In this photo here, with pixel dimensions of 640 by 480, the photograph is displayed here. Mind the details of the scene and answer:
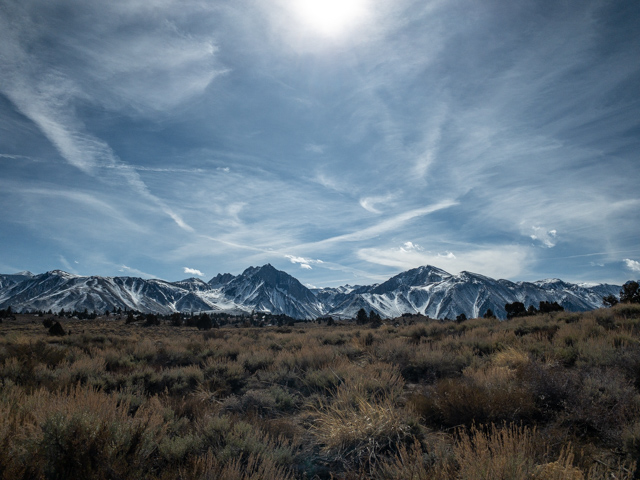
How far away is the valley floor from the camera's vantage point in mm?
3105

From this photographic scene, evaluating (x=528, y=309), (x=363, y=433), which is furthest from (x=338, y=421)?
(x=528, y=309)

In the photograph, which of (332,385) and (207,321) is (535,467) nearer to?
(332,385)

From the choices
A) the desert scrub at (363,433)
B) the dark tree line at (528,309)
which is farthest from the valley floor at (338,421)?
the dark tree line at (528,309)

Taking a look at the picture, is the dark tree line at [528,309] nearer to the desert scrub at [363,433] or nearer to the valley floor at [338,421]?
the valley floor at [338,421]

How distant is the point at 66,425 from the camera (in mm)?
3227

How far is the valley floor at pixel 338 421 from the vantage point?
3105 millimetres

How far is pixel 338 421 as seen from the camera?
5.29 meters

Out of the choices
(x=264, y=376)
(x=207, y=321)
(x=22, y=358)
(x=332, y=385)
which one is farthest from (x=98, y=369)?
(x=207, y=321)

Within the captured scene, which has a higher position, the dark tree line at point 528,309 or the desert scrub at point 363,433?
the dark tree line at point 528,309

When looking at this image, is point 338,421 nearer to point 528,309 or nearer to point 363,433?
point 363,433

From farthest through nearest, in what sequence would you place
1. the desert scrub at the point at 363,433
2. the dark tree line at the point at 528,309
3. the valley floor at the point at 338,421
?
the dark tree line at the point at 528,309, the desert scrub at the point at 363,433, the valley floor at the point at 338,421

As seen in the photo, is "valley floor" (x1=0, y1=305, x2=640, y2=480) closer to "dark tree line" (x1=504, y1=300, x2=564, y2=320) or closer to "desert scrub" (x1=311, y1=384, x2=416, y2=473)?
"desert scrub" (x1=311, y1=384, x2=416, y2=473)

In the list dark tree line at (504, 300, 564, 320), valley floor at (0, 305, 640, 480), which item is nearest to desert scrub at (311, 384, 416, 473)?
valley floor at (0, 305, 640, 480)

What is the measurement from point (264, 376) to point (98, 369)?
4647 millimetres
